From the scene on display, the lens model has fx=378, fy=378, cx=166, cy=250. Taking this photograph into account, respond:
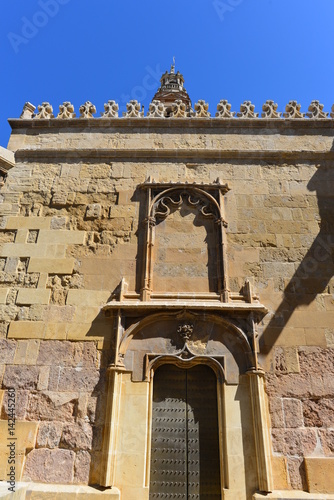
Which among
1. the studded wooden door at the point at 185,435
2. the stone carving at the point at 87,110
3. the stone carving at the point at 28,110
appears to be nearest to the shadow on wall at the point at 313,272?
the studded wooden door at the point at 185,435

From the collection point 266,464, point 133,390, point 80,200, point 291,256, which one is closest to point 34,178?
point 80,200

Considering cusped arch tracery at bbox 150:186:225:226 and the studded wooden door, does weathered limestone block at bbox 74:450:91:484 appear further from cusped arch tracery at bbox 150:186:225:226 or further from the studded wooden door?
cusped arch tracery at bbox 150:186:225:226

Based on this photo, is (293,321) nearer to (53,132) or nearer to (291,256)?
(291,256)

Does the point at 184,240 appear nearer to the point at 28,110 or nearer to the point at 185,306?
the point at 185,306

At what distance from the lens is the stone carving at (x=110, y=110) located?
8.73 metres

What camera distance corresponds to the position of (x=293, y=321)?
6.50 metres

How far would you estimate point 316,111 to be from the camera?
8.71m

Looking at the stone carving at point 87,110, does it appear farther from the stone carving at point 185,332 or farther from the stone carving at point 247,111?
the stone carving at point 185,332

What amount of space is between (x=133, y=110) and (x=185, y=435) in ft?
22.5

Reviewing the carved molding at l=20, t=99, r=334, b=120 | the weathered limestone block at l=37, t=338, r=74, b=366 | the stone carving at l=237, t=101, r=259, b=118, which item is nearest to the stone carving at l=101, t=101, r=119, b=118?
the carved molding at l=20, t=99, r=334, b=120

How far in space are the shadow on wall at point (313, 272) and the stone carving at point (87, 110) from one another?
514 centimetres

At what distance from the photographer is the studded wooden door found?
5.53m

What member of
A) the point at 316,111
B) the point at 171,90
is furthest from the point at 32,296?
the point at 171,90

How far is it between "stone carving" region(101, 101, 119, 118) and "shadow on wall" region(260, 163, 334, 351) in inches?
182
